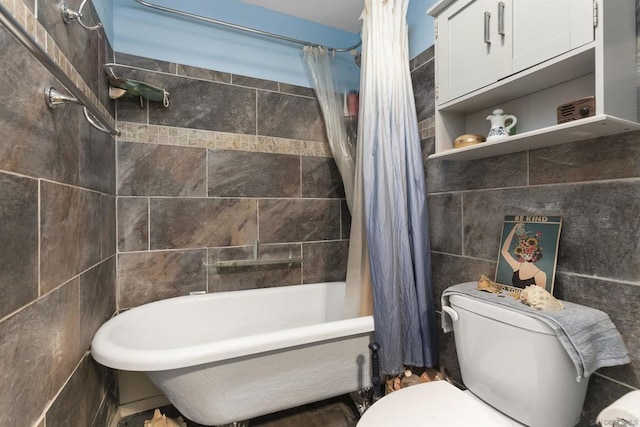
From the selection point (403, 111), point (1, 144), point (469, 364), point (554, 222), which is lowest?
point (469, 364)

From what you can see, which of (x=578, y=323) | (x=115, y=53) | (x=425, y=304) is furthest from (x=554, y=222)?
(x=115, y=53)

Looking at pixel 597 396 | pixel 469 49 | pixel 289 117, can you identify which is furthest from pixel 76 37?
pixel 597 396

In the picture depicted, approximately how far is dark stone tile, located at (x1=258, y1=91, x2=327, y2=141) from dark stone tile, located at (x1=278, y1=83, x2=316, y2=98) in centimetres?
3

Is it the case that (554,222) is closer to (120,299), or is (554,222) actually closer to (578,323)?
(578,323)

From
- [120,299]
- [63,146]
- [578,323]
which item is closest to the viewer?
[578,323]

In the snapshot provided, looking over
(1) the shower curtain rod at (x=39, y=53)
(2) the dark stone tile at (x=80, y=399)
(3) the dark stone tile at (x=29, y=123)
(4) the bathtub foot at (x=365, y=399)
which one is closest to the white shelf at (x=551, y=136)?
(4) the bathtub foot at (x=365, y=399)

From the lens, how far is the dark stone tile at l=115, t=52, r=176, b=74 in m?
1.72

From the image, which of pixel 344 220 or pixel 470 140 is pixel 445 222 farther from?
pixel 344 220

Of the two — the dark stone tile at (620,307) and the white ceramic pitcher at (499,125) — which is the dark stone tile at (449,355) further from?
the white ceramic pitcher at (499,125)

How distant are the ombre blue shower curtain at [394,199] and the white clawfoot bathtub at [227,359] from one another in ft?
0.53

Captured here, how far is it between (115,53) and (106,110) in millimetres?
423

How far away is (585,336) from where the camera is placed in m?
0.88

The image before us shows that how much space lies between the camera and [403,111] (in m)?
1.52

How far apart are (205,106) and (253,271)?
114cm
